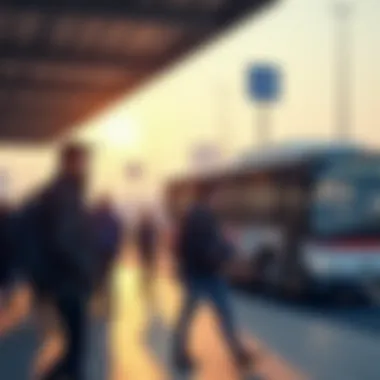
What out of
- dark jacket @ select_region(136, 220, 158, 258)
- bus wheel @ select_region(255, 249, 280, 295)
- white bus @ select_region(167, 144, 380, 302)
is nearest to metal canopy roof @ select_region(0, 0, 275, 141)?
white bus @ select_region(167, 144, 380, 302)

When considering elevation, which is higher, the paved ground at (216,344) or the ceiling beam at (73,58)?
the ceiling beam at (73,58)

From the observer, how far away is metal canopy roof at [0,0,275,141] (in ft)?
64.7

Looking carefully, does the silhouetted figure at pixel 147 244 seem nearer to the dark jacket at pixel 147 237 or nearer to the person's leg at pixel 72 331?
the dark jacket at pixel 147 237

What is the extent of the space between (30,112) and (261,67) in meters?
18.7

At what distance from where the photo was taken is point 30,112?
41156 millimetres

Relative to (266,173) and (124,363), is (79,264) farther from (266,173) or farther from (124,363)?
(266,173)

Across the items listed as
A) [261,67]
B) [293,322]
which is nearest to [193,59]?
[261,67]

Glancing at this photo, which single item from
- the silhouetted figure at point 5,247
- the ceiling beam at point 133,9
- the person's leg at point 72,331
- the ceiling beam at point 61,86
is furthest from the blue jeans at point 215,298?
the ceiling beam at point 61,86

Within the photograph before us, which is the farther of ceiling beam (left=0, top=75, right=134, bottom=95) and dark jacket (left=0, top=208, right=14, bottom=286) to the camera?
ceiling beam (left=0, top=75, right=134, bottom=95)

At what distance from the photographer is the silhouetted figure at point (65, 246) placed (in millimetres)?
7430

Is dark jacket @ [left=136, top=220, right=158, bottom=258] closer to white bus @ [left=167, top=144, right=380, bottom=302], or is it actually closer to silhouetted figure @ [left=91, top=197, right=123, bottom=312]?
silhouetted figure @ [left=91, top=197, right=123, bottom=312]

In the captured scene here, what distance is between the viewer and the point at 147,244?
19219 mm

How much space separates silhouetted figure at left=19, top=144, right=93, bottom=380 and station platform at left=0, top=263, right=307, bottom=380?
8.1 inches

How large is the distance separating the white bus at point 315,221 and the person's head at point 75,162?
1301 centimetres
